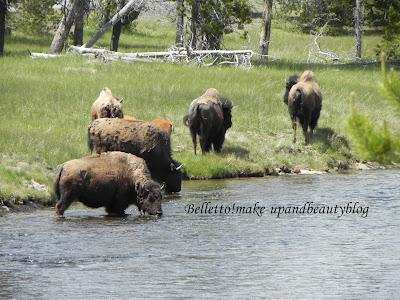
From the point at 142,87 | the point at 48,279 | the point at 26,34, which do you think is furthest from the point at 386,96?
the point at 26,34

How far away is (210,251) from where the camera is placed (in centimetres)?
1370

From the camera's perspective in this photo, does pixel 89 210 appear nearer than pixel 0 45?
Yes

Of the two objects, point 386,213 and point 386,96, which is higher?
point 386,96

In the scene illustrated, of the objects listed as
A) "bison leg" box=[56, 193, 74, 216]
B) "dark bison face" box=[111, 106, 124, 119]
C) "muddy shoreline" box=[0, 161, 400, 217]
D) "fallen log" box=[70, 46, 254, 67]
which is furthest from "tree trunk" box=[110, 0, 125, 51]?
"bison leg" box=[56, 193, 74, 216]

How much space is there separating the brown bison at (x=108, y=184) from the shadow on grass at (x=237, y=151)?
6.44 meters

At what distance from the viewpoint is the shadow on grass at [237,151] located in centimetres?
2225

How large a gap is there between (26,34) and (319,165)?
2899 centimetres

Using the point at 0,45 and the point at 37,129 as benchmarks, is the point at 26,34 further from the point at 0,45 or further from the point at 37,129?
the point at 37,129

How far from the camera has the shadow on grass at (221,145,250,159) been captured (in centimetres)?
2225

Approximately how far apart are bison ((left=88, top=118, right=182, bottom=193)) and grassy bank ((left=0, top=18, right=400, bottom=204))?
1046 millimetres

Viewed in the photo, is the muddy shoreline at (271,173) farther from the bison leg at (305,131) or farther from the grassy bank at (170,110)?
the bison leg at (305,131)

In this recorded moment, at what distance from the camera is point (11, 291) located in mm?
11453

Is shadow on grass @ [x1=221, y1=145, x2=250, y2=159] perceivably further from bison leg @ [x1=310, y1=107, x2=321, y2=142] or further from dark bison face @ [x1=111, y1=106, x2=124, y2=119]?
dark bison face @ [x1=111, y1=106, x2=124, y2=119]

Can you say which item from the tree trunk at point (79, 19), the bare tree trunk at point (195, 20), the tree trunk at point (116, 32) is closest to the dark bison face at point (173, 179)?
the tree trunk at point (79, 19)
